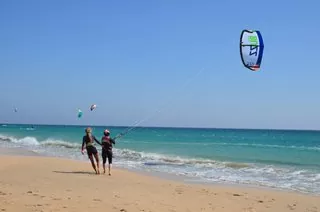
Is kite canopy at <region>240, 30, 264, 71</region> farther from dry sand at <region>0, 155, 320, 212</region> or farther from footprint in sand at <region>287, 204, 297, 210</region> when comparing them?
footprint in sand at <region>287, 204, 297, 210</region>

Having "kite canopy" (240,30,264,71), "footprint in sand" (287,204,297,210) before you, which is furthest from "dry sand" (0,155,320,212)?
"kite canopy" (240,30,264,71)

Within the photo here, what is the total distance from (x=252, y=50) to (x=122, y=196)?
558 centimetres

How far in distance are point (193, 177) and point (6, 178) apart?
5383 millimetres

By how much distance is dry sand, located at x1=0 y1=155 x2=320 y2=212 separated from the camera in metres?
7.07

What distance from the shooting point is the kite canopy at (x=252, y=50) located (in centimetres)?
1169

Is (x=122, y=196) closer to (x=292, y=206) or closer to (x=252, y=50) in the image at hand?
(x=292, y=206)

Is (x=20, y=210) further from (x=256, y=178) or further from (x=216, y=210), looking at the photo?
(x=256, y=178)

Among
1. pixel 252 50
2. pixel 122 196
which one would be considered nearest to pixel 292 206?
pixel 122 196

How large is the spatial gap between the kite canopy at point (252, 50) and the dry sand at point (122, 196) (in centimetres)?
322

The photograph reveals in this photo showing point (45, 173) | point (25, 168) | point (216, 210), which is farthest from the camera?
point (25, 168)

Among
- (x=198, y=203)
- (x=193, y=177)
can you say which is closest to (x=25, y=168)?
(x=193, y=177)

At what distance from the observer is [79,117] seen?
1508cm

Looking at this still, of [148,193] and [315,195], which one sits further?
[315,195]

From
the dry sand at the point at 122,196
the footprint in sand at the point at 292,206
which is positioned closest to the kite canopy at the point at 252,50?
the dry sand at the point at 122,196
